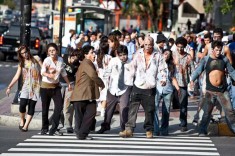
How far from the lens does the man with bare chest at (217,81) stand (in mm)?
16297

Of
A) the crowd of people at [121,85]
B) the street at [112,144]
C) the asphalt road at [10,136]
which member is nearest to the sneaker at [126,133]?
the crowd of people at [121,85]

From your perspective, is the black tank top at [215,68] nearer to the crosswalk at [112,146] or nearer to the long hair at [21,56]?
the crosswalk at [112,146]

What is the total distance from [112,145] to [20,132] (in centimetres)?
249

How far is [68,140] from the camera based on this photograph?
15.4 m

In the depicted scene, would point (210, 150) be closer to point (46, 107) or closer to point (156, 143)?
point (156, 143)

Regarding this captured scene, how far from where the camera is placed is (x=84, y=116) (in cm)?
1563

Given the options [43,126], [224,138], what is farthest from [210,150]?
[43,126]

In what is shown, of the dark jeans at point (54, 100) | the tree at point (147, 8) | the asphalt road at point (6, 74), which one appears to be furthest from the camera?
the tree at point (147, 8)

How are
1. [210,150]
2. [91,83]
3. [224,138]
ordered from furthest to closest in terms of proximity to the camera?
[224,138] → [91,83] → [210,150]

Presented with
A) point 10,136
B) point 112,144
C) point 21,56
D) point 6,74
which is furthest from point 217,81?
point 6,74

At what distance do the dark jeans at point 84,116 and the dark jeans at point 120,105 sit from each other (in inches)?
35.2

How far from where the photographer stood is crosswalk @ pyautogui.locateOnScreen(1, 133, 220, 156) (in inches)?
545

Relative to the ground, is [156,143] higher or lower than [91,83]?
lower

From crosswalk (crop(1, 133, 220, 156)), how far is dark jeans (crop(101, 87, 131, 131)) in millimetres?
287
